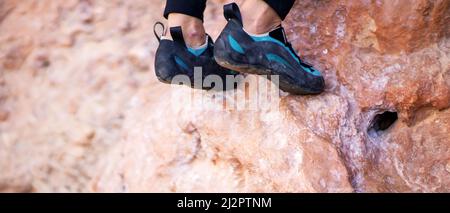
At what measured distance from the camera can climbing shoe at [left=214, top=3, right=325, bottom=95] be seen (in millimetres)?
1249

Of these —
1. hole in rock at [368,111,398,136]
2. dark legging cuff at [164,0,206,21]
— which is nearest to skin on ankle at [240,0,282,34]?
dark legging cuff at [164,0,206,21]

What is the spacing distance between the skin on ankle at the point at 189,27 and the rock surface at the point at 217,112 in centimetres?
24

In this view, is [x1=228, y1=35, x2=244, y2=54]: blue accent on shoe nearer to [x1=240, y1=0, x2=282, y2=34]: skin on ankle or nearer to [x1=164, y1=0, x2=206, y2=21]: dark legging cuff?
[x1=240, y1=0, x2=282, y2=34]: skin on ankle

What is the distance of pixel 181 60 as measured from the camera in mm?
1421

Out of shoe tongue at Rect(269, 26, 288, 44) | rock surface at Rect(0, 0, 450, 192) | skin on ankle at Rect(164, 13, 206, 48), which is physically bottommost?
rock surface at Rect(0, 0, 450, 192)

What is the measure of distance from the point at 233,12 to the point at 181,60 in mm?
240

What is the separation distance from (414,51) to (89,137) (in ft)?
4.21

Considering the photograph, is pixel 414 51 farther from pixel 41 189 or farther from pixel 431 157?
pixel 41 189

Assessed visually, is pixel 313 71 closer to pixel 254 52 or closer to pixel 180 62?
pixel 254 52

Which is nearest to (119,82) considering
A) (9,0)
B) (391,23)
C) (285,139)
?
(9,0)

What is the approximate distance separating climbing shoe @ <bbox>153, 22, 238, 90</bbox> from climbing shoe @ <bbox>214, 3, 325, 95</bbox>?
18 cm

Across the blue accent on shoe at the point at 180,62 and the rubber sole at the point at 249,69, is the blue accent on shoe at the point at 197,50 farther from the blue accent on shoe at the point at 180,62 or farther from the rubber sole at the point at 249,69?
the rubber sole at the point at 249,69

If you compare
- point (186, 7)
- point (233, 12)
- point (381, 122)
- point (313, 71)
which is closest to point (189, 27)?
point (186, 7)

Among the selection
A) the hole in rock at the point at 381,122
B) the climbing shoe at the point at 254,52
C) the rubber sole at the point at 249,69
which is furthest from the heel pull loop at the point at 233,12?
the hole in rock at the point at 381,122
